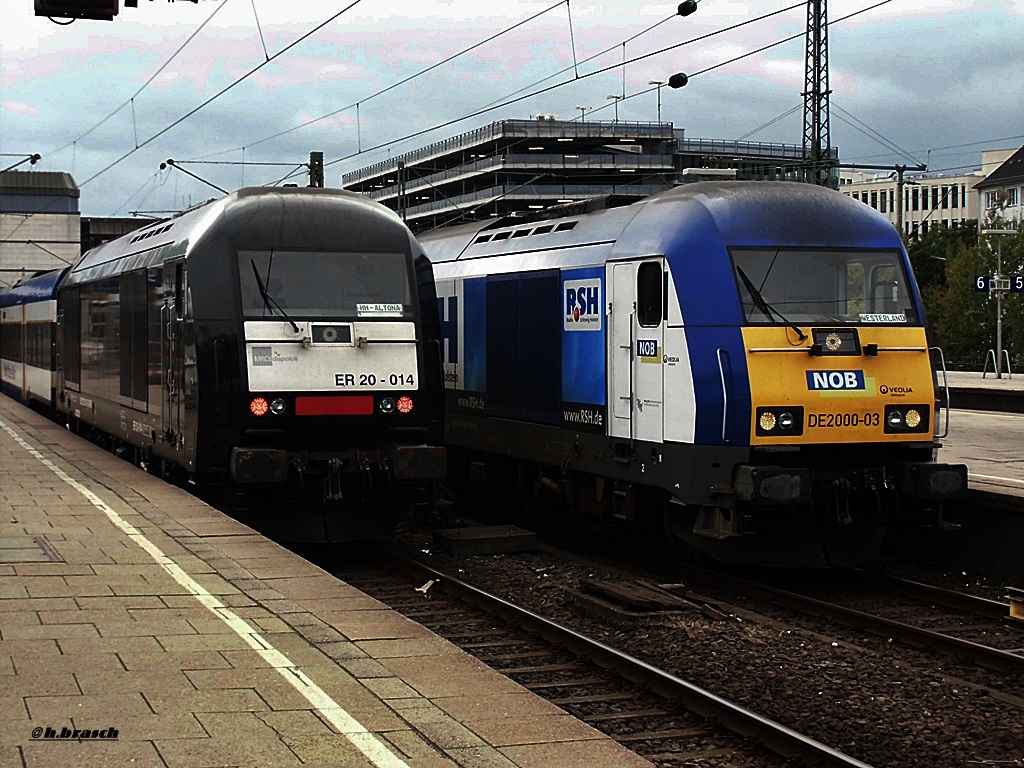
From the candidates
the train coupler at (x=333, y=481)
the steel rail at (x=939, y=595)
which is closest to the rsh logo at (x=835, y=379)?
the steel rail at (x=939, y=595)

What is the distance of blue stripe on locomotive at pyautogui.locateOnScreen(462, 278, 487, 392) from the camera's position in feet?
51.7

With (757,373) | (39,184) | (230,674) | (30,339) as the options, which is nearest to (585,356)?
(757,373)

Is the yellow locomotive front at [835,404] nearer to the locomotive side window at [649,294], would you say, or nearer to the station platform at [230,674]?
the locomotive side window at [649,294]

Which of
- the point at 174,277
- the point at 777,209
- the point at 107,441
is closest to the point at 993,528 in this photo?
the point at 777,209

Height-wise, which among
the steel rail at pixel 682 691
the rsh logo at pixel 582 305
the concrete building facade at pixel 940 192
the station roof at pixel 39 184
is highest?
the concrete building facade at pixel 940 192

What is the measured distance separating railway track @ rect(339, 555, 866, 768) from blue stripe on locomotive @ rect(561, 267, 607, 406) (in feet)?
8.28

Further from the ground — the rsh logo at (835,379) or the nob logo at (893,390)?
the rsh logo at (835,379)

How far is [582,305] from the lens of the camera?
1319 cm

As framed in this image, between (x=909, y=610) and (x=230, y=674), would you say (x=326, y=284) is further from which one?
(x=230, y=674)

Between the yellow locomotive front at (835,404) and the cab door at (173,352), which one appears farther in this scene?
the cab door at (173,352)

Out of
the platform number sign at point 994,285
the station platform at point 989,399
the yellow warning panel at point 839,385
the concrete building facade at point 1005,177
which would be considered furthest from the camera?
the concrete building facade at point 1005,177

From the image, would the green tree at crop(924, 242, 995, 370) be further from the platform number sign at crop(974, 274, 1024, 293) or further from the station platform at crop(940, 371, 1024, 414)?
the station platform at crop(940, 371, 1024, 414)

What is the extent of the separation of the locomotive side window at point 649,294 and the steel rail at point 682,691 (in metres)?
2.83

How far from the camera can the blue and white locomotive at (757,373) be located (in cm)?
1109
